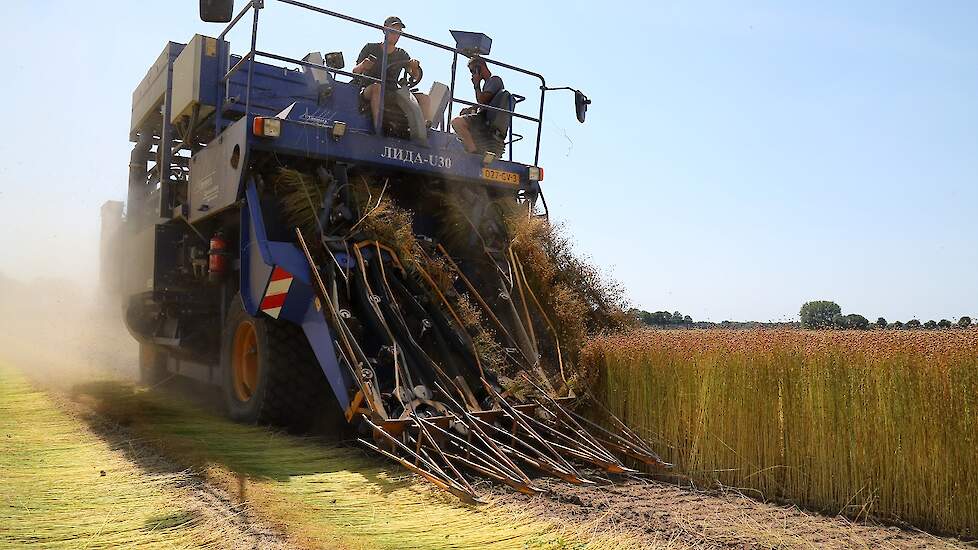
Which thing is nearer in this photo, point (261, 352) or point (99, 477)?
point (99, 477)

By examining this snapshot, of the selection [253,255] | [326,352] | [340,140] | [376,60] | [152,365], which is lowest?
[152,365]

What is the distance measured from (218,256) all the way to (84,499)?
135 inches

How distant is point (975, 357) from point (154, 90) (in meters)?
8.84

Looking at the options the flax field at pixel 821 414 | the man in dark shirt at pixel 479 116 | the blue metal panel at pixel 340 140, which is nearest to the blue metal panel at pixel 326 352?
the blue metal panel at pixel 340 140

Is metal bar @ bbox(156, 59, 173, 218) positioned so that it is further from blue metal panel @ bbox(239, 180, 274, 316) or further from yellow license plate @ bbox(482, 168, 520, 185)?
yellow license plate @ bbox(482, 168, 520, 185)

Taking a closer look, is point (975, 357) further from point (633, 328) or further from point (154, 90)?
point (154, 90)

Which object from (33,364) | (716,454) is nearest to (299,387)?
(716,454)

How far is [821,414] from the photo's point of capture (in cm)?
480

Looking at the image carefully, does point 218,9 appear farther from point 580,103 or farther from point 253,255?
point 580,103

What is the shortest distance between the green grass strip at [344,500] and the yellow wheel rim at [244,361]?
653mm

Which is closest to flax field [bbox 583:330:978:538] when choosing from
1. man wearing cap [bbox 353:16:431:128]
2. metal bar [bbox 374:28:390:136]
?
metal bar [bbox 374:28:390:136]

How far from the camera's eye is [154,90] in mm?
9570

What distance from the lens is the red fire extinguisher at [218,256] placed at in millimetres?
7484

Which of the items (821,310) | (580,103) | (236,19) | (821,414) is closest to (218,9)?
(236,19)
